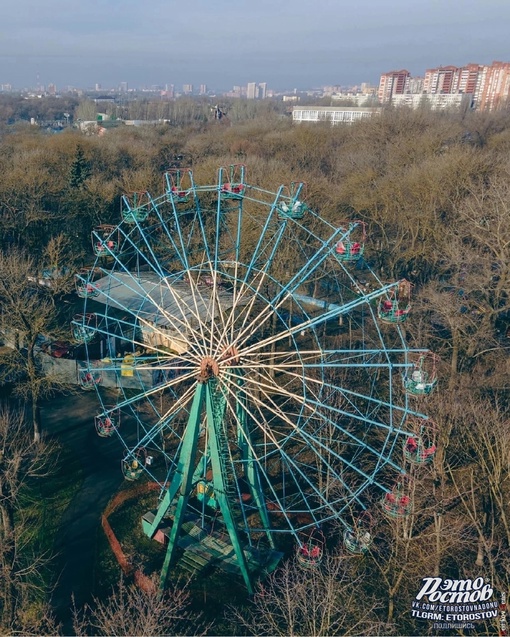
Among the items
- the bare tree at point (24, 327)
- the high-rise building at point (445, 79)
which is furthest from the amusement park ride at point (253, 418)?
the high-rise building at point (445, 79)

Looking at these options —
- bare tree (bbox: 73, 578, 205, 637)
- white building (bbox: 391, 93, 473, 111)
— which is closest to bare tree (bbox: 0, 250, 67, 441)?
bare tree (bbox: 73, 578, 205, 637)

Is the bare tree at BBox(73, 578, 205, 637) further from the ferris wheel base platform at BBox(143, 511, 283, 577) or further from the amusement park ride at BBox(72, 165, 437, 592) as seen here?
the amusement park ride at BBox(72, 165, 437, 592)

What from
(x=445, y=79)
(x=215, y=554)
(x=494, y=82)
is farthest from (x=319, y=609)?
(x=445, y=79)

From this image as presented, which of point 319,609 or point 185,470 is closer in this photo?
point 319,609

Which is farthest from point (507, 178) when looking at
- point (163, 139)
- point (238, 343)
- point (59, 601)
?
point (163, 139)

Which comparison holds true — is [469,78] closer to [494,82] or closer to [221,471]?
[494,82]
